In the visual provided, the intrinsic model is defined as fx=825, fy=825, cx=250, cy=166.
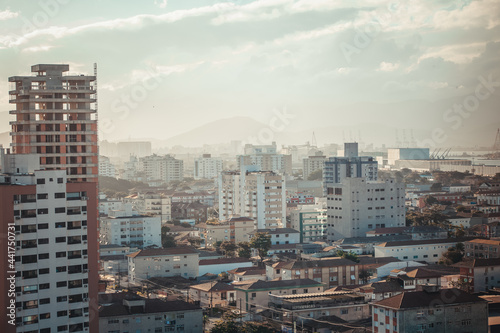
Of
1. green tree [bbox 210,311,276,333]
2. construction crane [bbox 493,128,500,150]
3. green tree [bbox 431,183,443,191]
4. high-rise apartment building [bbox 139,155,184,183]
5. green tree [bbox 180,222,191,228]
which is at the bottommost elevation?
green tree [bbox 210,311,276,333]

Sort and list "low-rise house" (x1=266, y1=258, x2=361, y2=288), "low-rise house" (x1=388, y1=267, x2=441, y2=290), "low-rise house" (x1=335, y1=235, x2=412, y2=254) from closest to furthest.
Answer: "low-rise house" (x1=388, y1=267, x2=441, y2=290)
"low-rise house" (x1=266, y1=258, x2=361, y2=288)
"low-rise house" (x1=335, y1=235, x2=412, y2=254)

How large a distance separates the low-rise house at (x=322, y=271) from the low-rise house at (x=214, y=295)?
6.01ft

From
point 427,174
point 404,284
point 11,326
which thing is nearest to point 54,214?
point 11,326

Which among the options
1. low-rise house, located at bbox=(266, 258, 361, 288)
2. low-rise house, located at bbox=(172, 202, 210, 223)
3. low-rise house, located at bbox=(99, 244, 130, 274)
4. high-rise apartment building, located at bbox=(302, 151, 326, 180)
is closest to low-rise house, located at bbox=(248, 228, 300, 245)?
low-rise house, located at bbox=(99, 244, 130, 274)

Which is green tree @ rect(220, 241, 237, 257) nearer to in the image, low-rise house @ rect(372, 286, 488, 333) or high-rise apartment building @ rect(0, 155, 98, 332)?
low-rise house @ rect(372, 286, 488, 333)

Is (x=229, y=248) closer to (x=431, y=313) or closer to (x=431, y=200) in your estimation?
(x=431, y=313)

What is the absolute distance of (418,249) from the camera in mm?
23234

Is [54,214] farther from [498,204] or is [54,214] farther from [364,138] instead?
[364,138]

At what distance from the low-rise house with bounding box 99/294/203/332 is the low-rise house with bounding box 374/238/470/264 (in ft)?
31.4

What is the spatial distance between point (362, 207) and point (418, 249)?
18.2 ft

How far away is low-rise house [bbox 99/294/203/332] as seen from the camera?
45.2 feet

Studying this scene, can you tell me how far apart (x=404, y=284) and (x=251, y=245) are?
317 inches

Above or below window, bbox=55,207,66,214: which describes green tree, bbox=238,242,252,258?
below

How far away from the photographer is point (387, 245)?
902 inches
